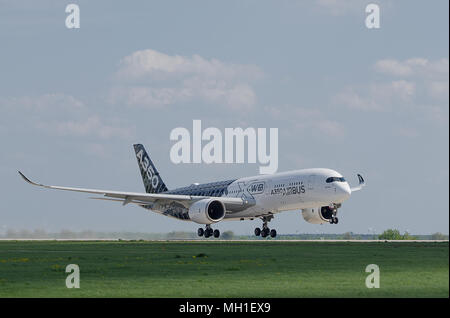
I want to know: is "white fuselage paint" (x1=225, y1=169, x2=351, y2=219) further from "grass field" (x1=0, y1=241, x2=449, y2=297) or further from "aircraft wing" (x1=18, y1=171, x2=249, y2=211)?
"grass field" (x1=0, y1=241, x2=449, y2=297)

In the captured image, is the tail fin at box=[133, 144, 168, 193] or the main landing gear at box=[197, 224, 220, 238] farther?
the tail fin at box=[133, 144, 168, 193]

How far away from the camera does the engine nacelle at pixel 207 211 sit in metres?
62.4

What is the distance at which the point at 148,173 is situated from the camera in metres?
85.7

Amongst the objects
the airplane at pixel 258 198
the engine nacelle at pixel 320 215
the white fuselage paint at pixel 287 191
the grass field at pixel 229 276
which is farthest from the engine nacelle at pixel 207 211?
the grass field at pixel 229 276

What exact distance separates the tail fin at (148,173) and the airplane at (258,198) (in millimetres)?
8555

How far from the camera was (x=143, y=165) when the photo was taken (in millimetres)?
86875

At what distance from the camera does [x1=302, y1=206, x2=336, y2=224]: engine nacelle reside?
6456 centimetres

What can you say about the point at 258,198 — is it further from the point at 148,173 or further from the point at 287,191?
the point at 148,173

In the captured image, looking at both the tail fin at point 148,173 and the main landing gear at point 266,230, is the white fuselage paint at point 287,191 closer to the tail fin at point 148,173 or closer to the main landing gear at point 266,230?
the main landing gear at point 266,230

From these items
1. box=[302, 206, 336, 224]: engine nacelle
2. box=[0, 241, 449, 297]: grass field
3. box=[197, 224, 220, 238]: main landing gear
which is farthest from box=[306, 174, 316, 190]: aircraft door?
box=[0, 241, 449, 297]: grass field
